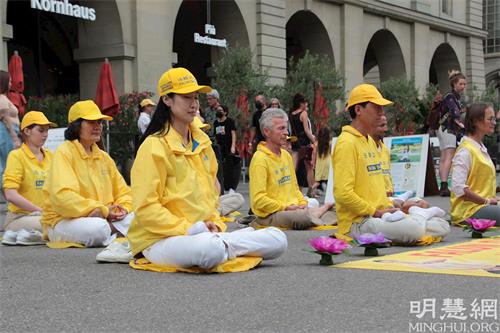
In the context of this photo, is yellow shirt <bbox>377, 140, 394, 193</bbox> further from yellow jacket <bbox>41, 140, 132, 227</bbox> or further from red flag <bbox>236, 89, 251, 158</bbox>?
red flag <bbox>236, 89, 251, 158</bbox>

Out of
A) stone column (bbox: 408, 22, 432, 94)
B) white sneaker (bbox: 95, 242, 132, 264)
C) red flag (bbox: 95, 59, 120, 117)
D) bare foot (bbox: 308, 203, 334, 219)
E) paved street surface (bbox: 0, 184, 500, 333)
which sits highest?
stone column (bbox: 408, 22, 432, 94)

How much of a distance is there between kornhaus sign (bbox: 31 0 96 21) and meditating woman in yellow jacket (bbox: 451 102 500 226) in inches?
498

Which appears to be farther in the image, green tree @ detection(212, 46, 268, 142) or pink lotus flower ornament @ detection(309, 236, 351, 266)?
green tree @ detection(212, 46, 268, 142)

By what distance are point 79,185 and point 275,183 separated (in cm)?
251

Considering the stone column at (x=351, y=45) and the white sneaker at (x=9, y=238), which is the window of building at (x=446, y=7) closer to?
the stone column at (x=351, y=45)

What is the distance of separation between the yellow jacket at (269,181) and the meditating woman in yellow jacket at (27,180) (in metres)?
2.32

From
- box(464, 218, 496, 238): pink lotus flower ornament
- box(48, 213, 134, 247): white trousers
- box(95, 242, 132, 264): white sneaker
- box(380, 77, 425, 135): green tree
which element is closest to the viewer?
box(95, 242, 132, 264): white sneaker

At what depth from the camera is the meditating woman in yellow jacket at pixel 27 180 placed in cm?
875

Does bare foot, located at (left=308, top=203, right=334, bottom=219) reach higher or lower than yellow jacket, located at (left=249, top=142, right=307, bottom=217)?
lower

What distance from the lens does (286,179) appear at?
977 cm

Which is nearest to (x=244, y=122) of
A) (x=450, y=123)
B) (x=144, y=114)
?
(x=144, y=114)

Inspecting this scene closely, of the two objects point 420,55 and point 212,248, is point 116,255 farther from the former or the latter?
point 420,55

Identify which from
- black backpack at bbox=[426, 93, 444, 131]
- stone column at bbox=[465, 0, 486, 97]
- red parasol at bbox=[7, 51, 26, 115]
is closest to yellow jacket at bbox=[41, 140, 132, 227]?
red parasol at bbox=[7, 51, 26, 115]

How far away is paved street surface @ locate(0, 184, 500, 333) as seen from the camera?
4.27 m
